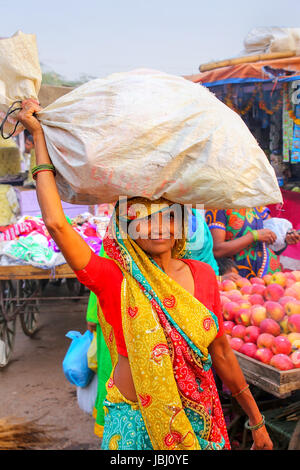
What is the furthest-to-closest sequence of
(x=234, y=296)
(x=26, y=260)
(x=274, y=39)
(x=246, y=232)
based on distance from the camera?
(x=274, y=39) < (x=26, y=260) < (x=246, y=232) < (x=234, y=296)

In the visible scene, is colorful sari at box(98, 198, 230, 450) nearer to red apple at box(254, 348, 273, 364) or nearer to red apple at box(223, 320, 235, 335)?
red apple at box(254, 348, 273, 364)

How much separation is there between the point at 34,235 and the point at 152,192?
391 centimetres

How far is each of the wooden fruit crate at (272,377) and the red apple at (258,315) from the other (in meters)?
0.28

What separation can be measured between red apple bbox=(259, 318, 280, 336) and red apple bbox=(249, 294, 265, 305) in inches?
9.3

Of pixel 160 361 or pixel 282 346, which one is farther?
pixel 282 346

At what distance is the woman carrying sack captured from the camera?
141 centimetres

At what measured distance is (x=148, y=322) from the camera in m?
1.42

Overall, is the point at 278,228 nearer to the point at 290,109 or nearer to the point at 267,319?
the point at 267,319

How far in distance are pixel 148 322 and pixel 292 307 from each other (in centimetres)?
137

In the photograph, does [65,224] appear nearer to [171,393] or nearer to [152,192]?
[152,192]

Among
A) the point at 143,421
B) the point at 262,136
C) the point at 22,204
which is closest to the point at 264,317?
the point at 143,421

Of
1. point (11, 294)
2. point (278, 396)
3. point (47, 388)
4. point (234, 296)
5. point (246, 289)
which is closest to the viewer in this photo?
point (278, 396)

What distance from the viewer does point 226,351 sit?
166 centimetres

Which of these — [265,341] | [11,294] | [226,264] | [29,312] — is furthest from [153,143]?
[29,312]
